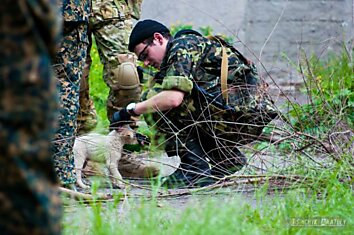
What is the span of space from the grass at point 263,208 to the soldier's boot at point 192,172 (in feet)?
1.09

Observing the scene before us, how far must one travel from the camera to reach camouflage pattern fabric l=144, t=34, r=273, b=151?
4.31 m

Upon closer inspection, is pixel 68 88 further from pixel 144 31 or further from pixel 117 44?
pixel 117 44

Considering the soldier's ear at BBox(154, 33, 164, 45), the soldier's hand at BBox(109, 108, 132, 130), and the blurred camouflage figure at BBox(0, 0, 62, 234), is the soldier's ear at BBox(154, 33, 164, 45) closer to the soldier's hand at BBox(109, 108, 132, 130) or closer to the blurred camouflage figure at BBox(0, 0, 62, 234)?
the soldier's hand at BBox(109, 108, 132, 130)

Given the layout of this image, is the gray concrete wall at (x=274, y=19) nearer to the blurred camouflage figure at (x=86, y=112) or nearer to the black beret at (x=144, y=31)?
the blurred camouflage figure at (x=86, y=112)

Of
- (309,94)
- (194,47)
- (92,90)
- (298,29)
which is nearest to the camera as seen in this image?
(309,94)

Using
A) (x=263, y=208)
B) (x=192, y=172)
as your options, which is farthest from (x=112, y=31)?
(x=263, y=208)

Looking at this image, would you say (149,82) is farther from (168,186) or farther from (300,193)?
(300,193)

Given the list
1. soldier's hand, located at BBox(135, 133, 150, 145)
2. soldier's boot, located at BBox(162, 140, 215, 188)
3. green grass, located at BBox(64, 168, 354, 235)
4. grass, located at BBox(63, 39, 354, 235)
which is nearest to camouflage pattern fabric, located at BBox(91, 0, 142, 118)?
soldier's hand, located at BBox(135, 133, 150, 145)

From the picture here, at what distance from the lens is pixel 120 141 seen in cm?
449

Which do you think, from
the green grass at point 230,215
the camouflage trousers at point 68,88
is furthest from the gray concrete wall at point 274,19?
the green grass at point 230,215

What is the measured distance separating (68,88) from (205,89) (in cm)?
91

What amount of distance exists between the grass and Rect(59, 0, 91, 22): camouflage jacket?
2.93 feet

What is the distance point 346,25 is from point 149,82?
15.0ft

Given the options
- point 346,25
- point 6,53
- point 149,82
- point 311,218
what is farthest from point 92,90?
point 6,53
